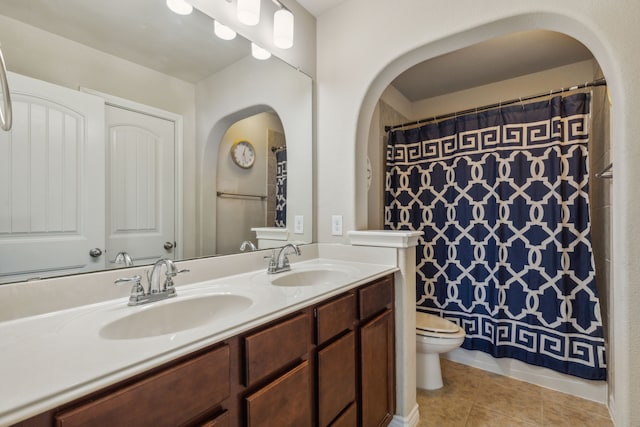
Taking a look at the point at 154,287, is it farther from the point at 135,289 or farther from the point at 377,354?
the point at 377,354

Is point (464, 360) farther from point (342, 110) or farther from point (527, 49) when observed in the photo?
point (527, 49)

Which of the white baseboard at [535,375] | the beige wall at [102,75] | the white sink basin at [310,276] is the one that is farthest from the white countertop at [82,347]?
the white baseboard at [535,375]

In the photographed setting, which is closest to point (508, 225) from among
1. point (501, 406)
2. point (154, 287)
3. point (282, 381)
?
point (501, 406)

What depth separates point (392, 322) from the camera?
1.59m

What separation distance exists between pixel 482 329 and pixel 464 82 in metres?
2.13

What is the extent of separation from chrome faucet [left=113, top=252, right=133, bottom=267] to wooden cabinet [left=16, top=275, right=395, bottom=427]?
0.58m

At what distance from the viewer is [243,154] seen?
163 cm

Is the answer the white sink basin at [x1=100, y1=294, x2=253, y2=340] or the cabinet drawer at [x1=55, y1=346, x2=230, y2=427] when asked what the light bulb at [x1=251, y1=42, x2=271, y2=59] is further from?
the cabinet drawer at [x1=55, y1=346, x2=230, y2=427]

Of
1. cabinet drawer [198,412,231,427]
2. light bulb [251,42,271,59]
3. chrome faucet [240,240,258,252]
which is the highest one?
light bulb [251,42,271,59]

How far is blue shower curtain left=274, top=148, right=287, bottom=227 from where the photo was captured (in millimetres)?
1795

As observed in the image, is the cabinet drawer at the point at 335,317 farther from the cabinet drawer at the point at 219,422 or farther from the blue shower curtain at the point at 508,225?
the blue shower curtain at the point at 508,225

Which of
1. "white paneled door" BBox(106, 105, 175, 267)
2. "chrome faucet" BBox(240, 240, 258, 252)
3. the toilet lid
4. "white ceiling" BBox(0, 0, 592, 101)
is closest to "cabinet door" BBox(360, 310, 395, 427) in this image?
the toilet lid

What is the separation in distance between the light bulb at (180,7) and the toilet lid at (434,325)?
2216 millimetres

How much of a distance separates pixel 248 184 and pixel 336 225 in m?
0.60
